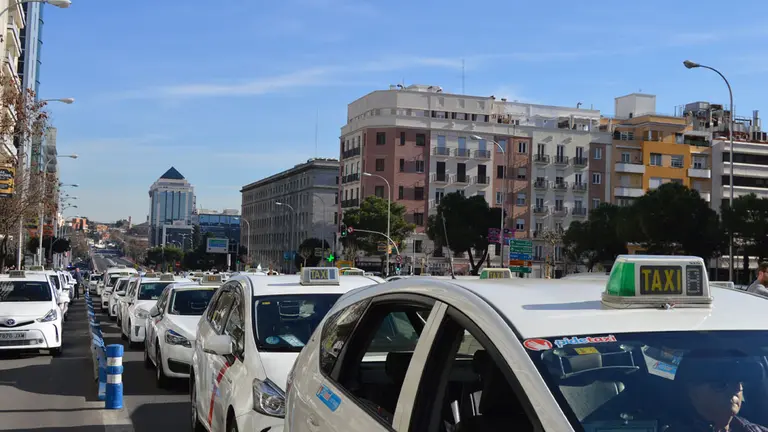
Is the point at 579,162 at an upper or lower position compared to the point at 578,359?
upper

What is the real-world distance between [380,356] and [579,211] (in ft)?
299

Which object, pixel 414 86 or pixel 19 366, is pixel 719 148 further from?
pixel 19 366

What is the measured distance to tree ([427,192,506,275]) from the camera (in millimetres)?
79625

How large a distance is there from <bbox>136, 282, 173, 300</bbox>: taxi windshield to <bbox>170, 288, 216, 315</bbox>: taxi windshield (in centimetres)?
651

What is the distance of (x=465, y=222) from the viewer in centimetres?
8012

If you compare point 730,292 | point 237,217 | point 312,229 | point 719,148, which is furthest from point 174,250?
point 730,292

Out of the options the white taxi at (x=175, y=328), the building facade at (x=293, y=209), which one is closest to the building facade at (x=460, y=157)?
the building facade at (x=293, y=209)

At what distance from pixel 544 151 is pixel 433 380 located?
299 ft

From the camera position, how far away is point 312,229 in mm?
112438

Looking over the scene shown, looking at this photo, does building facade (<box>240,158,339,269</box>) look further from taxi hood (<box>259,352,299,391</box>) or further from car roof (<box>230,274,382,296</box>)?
taxi hood (<box>259,352,299,391</box>)

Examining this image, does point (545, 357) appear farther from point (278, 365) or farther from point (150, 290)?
point (150, 290)

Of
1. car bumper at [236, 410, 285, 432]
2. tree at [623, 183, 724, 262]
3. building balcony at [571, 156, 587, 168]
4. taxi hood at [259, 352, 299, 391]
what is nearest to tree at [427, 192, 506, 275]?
building balcony at [571, 156, 587, 168]

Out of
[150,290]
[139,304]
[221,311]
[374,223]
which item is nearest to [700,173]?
[374,223]

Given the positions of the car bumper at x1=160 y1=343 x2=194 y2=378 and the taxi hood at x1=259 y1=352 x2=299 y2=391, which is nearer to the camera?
the taxi hood at x1=259 y1=352 x2=299 y2=391
